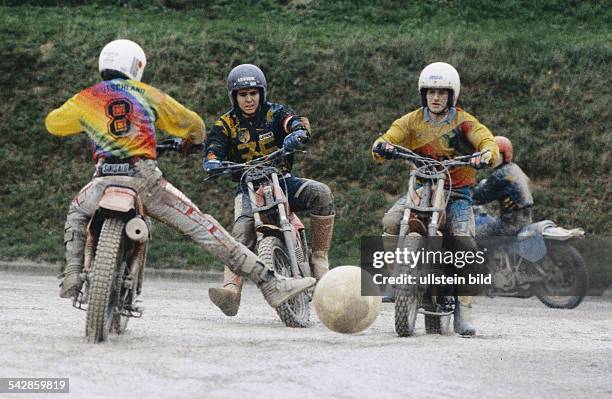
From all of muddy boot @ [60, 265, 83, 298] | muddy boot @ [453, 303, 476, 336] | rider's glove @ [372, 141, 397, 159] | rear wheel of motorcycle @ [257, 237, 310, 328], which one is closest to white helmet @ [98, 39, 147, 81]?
muddy boot @ [60, 265, 83, 298]

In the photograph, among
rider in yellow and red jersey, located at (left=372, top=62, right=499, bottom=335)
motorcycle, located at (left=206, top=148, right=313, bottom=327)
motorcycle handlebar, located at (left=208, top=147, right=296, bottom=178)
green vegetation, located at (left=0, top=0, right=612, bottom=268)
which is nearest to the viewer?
rider in yellow and red jersey, located at (left=372, top=62, right=499, bottom=335)

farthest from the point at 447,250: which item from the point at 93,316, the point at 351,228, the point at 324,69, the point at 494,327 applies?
the point at 324,69

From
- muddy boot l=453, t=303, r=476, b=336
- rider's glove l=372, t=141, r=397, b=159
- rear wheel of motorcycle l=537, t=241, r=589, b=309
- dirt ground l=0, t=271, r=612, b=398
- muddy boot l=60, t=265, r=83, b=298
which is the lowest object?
dirt ground l=0, t=271, r=612, b=398

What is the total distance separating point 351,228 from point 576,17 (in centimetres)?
914

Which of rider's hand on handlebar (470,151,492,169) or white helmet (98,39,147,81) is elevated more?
white helmet (98,39,147,81)

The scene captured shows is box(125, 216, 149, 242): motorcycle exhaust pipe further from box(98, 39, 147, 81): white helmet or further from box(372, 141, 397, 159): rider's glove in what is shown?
box(372, 141, 397, 159): rider's glove

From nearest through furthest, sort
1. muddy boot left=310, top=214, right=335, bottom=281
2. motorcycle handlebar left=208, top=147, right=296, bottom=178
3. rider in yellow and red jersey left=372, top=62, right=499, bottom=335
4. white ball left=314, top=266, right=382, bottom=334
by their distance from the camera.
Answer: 1. white ball left=314, top=266, right=382, bottom=334
2. rider in yellow and red jersey left=372, top=62, right=499, bottom=335
3. motorcycle handlebar left=208, top=147, right=296, bottom=178
4. muddy boot left=310, top=214, right=335, bottom=281

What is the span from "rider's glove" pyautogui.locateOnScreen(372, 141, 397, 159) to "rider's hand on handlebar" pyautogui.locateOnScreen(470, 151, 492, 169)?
2.03 feet

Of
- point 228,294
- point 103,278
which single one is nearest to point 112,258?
point 103,278

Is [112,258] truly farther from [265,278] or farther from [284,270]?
[284,270]

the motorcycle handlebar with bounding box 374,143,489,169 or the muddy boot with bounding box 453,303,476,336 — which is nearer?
the motorcycle handlebar with bounding box 374,143,489,169

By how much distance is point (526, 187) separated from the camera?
1605 cm

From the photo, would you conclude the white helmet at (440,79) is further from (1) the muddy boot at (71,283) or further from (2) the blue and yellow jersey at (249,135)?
(1) the muddy boot at (71,283)

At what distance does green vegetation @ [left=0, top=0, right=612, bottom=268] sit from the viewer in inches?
850
